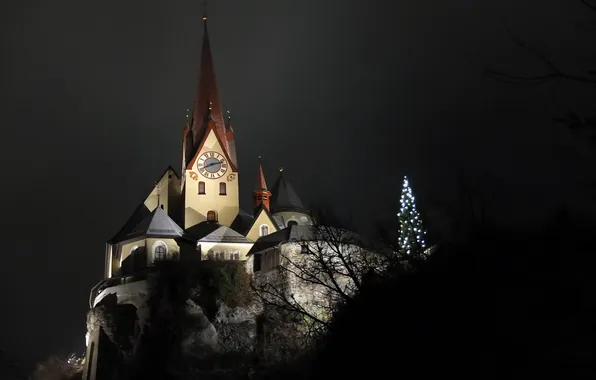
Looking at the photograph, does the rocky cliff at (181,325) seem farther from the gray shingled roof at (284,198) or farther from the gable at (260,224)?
the gray shingled roof at (284,198)

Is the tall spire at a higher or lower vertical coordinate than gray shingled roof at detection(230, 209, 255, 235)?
higher

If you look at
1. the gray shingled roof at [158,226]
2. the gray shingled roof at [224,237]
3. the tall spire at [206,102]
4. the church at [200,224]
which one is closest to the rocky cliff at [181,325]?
the church at [200,224]

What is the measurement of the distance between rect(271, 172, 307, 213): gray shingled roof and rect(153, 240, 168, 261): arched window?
49.6 feet

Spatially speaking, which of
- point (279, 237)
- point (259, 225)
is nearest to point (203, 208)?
point (259, 225)

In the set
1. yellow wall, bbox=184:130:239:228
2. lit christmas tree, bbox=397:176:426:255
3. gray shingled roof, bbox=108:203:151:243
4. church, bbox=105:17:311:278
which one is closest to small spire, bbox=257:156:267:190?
church, bbox=105:17:311:278

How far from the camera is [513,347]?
41.7 feet

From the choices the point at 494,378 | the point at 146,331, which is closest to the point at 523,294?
the point at 494,378

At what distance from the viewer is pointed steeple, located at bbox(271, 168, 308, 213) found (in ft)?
227

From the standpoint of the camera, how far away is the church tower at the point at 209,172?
61.9 metres

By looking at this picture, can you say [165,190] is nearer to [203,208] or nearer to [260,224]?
[203,208]

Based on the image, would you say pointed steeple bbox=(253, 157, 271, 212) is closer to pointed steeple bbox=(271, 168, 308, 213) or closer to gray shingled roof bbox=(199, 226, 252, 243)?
pointed steeple bbox=(271, 168, 308, 213)

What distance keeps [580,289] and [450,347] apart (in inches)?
101

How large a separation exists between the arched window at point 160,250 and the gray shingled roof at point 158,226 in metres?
0.77

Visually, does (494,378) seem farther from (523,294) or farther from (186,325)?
(186,325)
